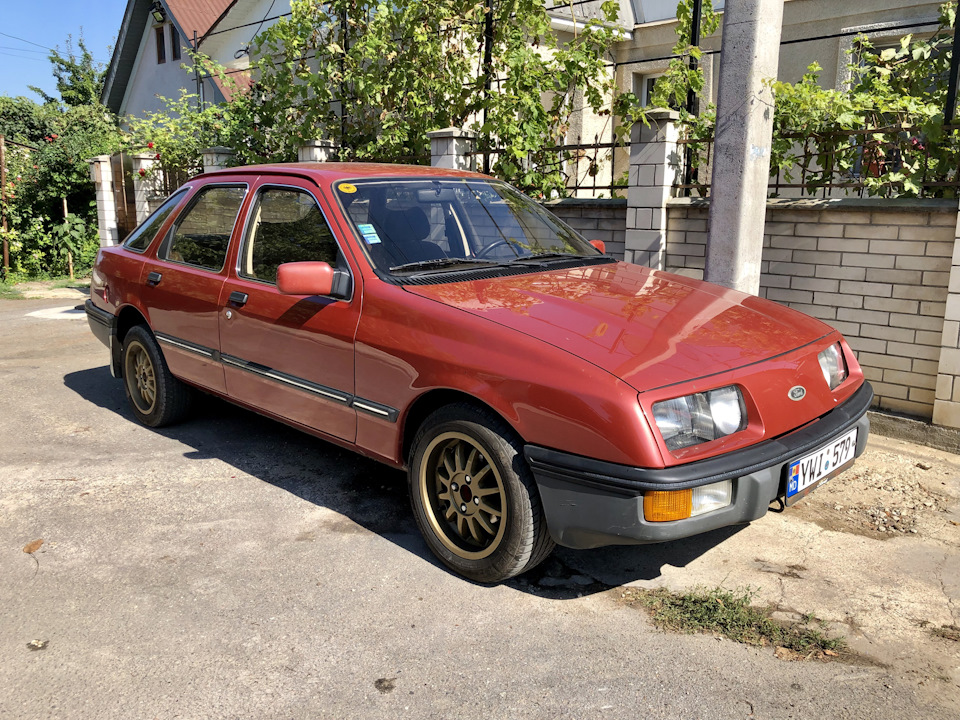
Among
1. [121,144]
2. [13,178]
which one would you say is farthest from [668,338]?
[121,144]

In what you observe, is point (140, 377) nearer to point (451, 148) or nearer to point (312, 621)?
point (312, 621)

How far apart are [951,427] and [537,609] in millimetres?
3450

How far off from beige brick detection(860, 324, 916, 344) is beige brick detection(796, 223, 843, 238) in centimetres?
68

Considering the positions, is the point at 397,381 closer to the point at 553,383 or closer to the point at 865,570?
the point at 553,383

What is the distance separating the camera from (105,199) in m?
13.7

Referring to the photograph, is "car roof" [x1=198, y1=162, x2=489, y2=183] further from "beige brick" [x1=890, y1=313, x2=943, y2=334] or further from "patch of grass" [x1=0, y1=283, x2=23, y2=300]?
"patch of grass" [x1=0, y1=283, x2=23, y2=300]

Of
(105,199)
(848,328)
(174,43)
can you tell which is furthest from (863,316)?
(174,43)

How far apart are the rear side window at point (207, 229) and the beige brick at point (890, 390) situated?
14.3ft

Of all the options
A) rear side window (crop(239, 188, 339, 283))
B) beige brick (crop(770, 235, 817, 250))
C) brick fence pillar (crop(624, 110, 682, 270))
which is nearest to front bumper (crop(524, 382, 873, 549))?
rear side window (crop(239, 188, 339, 283))

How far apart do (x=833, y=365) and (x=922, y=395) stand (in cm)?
217

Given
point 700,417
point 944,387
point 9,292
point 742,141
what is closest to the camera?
point 700,417

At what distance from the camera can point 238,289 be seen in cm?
442

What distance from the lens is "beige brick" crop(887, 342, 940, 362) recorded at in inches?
209

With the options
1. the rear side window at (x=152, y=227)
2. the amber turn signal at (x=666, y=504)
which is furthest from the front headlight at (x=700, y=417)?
the rear side window at (x=152, y=227)
